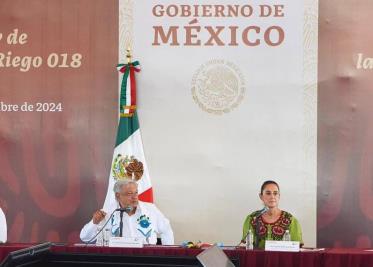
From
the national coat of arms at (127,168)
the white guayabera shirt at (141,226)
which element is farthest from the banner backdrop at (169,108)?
the white guayabera shirt at (141,226)

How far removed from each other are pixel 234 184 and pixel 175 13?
1.46 meters

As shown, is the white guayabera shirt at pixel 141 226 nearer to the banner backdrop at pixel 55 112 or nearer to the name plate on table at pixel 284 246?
the banner backdrop at pixel 55 112

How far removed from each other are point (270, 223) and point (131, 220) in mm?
970

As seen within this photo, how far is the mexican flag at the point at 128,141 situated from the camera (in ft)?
18.6

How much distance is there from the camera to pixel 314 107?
18.4 ft

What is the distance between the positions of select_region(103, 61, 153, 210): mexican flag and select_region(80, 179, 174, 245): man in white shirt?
0.50 m

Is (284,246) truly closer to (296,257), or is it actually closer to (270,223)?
(296,257)

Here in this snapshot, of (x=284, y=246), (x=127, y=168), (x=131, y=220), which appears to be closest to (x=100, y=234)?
Answer: (x=131, y=220)

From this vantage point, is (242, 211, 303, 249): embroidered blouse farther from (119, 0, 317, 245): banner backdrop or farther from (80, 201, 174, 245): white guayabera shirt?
(119, 0, 317, 245): banner backdrop

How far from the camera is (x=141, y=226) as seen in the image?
16.4 feet

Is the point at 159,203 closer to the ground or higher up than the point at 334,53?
closer to the ground

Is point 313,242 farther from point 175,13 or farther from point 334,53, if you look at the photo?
point 175,13

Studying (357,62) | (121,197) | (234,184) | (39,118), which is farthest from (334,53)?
(39,118)

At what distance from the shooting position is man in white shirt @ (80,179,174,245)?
484 centimetres
